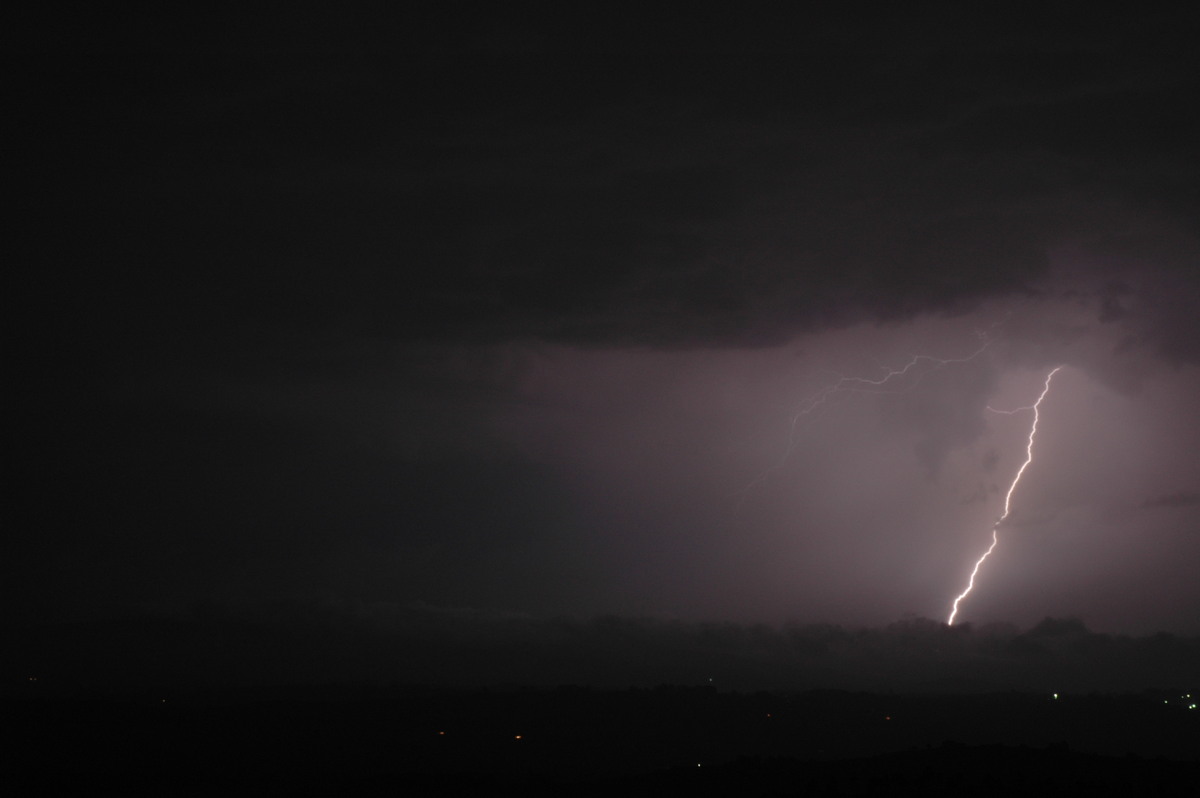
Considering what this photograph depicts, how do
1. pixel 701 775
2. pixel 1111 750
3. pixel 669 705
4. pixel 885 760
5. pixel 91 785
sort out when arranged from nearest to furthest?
pixel 885 760 < pixel 701 775 < pixel 91 785 < pixel 1111 750 < pixel 669 705

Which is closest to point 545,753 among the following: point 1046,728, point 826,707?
point 826,707

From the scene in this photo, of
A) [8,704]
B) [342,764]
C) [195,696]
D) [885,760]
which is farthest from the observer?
[195,696]

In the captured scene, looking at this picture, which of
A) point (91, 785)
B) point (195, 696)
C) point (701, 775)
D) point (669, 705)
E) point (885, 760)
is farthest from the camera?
point (195, 696)

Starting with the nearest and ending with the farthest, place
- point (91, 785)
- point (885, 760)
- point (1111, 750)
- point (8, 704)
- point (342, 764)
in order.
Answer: point (885, 760)
point (91, 785)
point (342, 764)
point (1111, 750)
point (8, 704)

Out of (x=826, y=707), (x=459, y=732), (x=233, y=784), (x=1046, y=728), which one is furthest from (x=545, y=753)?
(x=1046, y=728)

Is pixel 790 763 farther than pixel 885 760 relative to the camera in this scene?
Yes

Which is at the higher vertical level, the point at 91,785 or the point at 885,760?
the point at 885,760

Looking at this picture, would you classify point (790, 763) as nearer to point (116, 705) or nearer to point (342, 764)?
point (342, 764)

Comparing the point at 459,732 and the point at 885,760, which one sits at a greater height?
the point at 885,760

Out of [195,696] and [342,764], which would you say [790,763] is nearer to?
[342,764]
